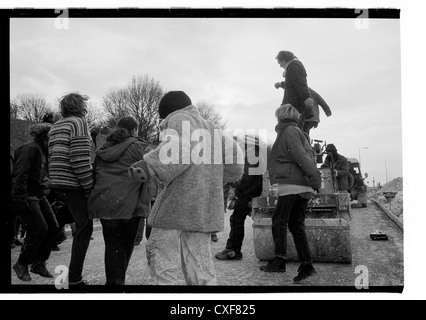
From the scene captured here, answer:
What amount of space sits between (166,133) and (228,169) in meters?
0.47

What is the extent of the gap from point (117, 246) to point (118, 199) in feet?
0.99

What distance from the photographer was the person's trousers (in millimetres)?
2307

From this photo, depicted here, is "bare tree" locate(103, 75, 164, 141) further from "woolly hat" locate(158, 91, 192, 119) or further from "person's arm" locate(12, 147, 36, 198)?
"person's arm" locate(12, 147, 36, 198)

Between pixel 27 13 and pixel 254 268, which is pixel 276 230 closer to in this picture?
pixel 254 268

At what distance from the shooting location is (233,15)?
93.7 inches

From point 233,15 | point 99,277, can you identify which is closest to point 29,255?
point 99,277

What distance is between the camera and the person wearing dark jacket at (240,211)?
3.90 m

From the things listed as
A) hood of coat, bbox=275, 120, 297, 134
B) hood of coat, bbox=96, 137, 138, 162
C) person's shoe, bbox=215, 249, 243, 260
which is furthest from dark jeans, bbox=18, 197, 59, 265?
hood of coat, bbox=275, 120, 297, 134

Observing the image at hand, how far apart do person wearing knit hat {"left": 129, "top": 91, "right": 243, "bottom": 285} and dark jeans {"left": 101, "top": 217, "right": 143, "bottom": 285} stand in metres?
0.37

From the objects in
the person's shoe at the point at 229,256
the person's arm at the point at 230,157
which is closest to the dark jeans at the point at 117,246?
the person's arm at the point at 230,157

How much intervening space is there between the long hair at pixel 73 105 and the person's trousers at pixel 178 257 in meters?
1.10

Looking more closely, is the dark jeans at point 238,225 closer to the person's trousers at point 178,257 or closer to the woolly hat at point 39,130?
the person's trousers at point 178,257

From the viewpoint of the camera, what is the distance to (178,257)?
234cm
